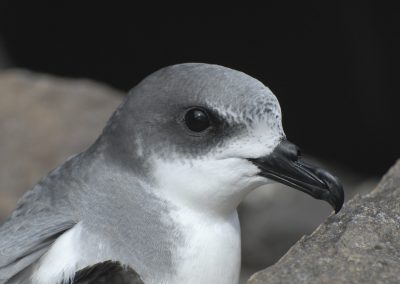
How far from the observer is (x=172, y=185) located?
9.95 ft

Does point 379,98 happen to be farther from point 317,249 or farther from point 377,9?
point 317,249

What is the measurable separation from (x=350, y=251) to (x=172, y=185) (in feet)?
2.32

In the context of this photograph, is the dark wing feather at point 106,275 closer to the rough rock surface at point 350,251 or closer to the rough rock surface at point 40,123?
the rough rock surface at point 350,251

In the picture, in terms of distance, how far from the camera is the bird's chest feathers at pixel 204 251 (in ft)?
10.1

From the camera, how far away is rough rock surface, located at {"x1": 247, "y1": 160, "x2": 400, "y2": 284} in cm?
267

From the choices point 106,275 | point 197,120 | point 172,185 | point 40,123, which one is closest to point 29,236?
point 106,275

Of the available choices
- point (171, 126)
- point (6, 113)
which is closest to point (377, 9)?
point (6, 113)

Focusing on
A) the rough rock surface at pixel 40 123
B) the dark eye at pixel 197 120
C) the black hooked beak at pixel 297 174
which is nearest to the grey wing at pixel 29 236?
the dark eye at pixel 197 120

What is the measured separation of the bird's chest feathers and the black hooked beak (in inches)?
12.5

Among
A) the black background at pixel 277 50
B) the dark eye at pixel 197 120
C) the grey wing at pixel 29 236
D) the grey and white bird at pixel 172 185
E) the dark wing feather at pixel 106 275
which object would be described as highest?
the dark eye at pixel 197 120

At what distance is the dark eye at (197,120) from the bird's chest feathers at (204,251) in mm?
339

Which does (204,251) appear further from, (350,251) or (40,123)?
(40,123)

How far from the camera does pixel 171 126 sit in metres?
3.04

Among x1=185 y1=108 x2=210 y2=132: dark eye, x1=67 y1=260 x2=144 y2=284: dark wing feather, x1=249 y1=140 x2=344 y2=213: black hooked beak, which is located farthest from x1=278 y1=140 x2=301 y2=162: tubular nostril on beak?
x1=67 y1=260 x2=144 y2=284: dark wing feather
